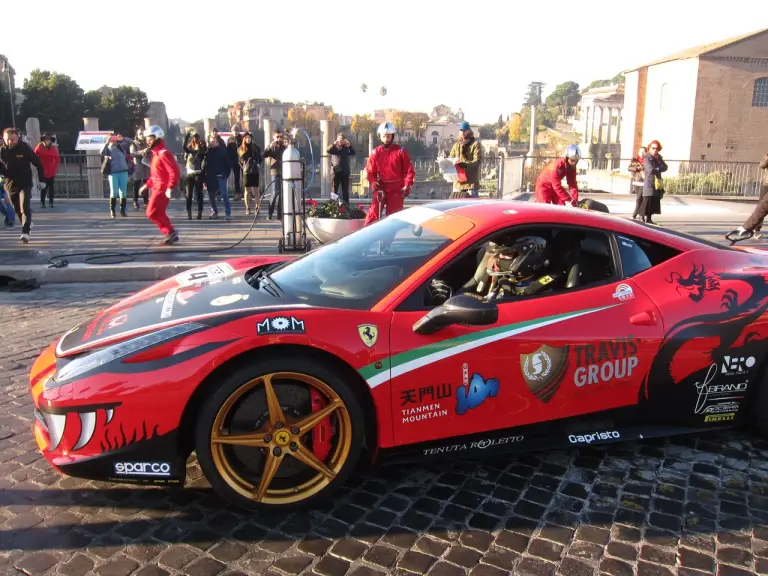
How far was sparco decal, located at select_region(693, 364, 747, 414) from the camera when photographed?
11.9 ft

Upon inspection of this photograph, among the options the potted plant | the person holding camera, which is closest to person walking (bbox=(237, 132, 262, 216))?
the person holding camera

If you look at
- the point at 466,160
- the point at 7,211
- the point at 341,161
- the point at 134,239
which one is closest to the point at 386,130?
the point at 466,160

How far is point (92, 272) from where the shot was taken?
873cm

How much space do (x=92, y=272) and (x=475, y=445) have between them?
701 cm

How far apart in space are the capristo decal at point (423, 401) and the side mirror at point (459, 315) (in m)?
0.28

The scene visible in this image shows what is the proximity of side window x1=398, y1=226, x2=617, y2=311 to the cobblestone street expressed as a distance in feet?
3.17

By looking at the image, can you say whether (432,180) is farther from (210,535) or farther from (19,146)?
(210,535)

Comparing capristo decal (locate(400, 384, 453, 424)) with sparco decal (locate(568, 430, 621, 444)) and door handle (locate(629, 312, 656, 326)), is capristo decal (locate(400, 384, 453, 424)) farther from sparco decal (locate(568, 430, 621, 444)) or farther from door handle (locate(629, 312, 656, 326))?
door handle (locate(629, 312, 656, 326))

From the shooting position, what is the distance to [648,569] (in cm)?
274

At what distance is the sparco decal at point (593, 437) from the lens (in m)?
3.43

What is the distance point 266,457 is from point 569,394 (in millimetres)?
1544

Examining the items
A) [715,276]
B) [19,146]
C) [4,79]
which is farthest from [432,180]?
[4,79]

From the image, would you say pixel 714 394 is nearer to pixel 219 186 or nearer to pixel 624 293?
pixel 624 293

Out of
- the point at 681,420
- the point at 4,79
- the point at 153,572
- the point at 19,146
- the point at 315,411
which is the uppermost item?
the point at 4,79
